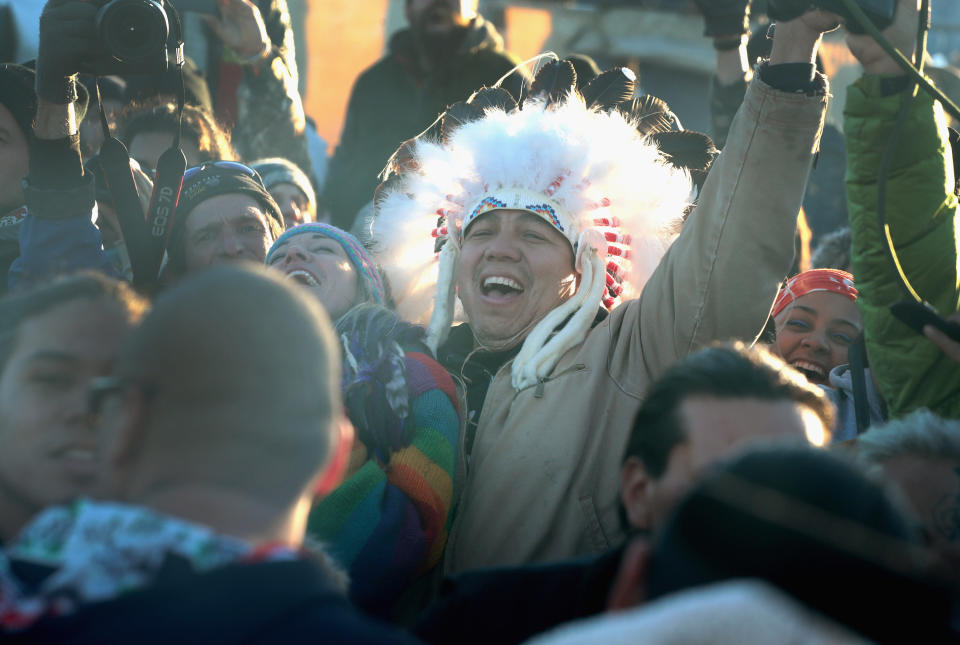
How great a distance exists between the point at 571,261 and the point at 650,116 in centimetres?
65

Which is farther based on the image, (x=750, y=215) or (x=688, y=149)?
(x=688, y=149)

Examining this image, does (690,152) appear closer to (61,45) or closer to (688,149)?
(688,149)

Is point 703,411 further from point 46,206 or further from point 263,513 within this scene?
point 46,206

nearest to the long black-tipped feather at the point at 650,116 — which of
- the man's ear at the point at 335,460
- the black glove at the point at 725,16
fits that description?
the black glove at the point at 725,16

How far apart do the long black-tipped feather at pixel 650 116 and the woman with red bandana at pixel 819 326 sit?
726 mm

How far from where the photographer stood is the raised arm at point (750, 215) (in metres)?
2.31

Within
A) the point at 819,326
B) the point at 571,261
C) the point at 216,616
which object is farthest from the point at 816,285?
the point at 216,616

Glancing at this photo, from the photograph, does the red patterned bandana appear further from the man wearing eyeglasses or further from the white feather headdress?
the man wearing eyeglasses

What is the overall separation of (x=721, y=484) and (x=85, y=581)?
2.22 ft

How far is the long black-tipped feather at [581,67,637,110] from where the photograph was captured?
3.53 m

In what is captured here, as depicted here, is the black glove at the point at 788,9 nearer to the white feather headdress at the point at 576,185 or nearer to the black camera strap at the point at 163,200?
the white feather headdress at the point at 576,185

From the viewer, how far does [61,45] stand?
293 cm

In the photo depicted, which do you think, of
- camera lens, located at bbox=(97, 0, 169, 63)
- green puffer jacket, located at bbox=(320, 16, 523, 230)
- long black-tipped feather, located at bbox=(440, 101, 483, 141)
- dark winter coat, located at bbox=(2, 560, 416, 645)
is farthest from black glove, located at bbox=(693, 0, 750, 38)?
dark winter coat, located at bbox=(2, 560, 416, 645)

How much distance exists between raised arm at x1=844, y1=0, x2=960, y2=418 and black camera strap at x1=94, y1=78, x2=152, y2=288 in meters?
1.96
